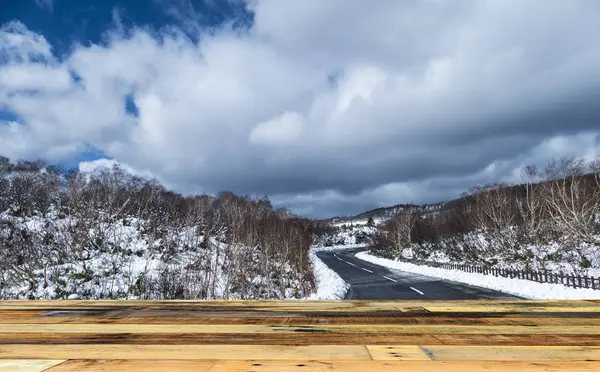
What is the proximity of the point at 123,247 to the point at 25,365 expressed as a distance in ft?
89.6

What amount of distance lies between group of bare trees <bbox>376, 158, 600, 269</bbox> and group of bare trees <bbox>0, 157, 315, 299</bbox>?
1808 centimetres

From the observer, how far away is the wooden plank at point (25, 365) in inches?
61.3

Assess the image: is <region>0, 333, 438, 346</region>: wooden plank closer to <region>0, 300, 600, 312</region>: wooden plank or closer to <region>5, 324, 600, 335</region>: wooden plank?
<region>5, 324, 600, 335</region>: wooden plank

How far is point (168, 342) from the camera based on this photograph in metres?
1.92

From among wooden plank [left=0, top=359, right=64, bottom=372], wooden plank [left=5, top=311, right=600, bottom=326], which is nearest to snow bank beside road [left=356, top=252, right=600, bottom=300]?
wooden plank [left=5, top=311, right=600, bottom=326]

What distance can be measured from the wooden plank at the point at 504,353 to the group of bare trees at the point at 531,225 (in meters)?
29.3

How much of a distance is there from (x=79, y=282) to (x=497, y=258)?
106 ft

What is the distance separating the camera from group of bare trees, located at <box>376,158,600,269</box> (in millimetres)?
28031

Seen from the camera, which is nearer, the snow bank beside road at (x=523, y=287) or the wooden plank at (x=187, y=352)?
the wooden plank at (x=187, y=352)

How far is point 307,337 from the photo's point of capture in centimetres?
198

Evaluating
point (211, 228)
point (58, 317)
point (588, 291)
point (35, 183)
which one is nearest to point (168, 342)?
point (58, 317)

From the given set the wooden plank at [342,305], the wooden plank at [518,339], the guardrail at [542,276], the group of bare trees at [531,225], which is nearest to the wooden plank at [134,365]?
the wooden plank at [518,339]

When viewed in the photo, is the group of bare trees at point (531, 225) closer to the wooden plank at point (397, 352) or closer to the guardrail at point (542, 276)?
the guardrail at point (542, 276)

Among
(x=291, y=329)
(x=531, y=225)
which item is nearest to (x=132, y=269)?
(x=291, y=329)
